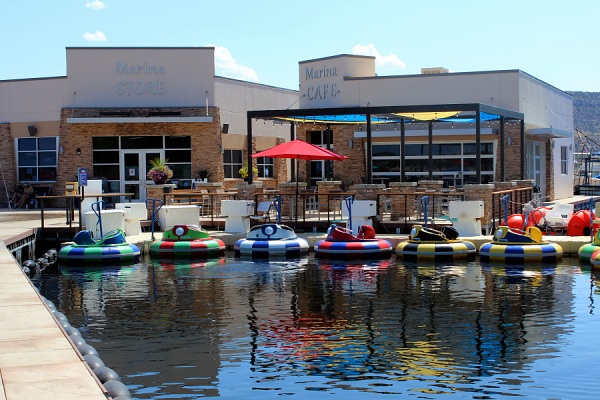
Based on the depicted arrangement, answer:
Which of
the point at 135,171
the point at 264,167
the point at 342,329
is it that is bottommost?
the point at 342,329

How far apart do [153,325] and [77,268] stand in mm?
8176

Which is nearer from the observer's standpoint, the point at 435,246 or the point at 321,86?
the point at 435,246

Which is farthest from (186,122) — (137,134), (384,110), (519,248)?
(519,248)

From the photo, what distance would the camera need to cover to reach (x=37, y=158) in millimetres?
36938

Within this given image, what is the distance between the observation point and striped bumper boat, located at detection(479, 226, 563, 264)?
69.3ft

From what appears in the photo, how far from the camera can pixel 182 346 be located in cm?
1228

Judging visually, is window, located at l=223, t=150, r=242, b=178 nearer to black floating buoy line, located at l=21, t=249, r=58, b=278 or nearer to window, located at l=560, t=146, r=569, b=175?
black floating buoy line, located at l=21, t=249, r=58, b=278

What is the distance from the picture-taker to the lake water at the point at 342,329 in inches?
408

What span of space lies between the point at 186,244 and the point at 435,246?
21.6 ft

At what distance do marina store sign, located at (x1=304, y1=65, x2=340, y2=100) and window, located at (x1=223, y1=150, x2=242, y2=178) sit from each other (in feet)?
13.7

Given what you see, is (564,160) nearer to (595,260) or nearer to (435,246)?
(435,246)

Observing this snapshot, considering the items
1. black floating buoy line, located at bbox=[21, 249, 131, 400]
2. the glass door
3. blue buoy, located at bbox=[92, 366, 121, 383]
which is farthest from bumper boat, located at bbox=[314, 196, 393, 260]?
the glass door

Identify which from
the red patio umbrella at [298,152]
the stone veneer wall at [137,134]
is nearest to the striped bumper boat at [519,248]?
the red patio umbrella at [298,152]

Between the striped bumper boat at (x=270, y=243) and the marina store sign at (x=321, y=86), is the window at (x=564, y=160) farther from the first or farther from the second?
the striped bumper boat at (x=270, y=243)
